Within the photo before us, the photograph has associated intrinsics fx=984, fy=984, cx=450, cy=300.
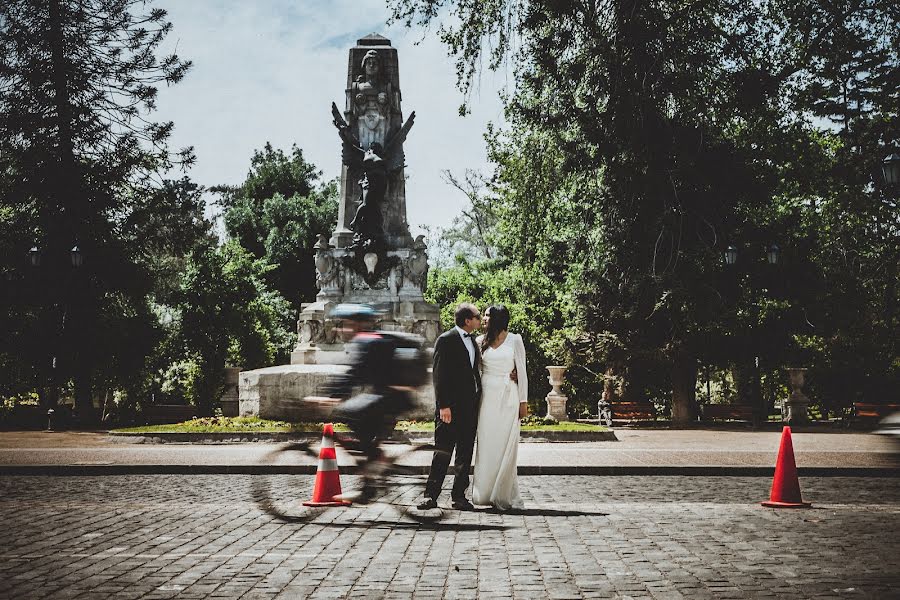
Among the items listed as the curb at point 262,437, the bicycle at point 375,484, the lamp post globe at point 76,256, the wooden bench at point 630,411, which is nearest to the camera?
the bicycle at point 375,484

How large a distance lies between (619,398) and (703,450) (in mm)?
20081

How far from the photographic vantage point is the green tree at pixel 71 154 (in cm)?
3078

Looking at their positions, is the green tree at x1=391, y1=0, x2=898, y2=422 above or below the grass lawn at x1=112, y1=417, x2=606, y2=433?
above

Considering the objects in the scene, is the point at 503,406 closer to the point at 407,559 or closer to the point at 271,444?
the point at 407,559

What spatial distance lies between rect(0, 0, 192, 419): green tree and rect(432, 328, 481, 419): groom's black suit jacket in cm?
2501

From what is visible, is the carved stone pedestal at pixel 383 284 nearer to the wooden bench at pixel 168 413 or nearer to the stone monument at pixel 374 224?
the stone monument at pixel 374 224

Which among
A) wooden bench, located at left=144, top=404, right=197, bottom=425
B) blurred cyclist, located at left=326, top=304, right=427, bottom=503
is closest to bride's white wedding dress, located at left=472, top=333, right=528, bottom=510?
blurred cyclist, located at left=326, top=304, right=427, bottom=503

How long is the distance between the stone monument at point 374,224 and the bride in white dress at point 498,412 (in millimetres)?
14884

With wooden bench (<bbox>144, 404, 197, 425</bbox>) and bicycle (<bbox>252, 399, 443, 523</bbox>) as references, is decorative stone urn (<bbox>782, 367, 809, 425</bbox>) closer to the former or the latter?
wooden bench (<bbox>144, 404, 197, 425</bbox>)

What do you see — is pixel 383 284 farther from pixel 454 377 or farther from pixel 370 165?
pixel 454 377

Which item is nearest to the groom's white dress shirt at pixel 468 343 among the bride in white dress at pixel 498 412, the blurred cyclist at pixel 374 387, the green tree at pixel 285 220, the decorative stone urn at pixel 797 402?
the bride in white dress at pixel 498 412

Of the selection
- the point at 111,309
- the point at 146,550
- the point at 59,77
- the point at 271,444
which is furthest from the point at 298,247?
the point at 146,550

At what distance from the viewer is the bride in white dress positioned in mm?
9180

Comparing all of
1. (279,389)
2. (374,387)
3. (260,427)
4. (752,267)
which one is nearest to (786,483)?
(374,387)
